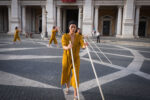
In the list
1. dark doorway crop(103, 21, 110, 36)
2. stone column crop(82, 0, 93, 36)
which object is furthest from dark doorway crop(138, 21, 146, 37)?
stone column crop(82, 0, 93, 36)

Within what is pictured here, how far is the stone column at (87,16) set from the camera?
28188 mm

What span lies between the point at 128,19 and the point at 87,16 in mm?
7295

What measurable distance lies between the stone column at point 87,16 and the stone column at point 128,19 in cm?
594

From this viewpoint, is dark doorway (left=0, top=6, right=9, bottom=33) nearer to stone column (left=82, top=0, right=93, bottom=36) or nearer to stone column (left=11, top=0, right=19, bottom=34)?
stone column (left=11, top=0, right=19, bottom=34)

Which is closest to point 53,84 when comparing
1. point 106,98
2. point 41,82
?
point 41,82

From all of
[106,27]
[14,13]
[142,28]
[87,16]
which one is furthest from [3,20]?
[142,28]

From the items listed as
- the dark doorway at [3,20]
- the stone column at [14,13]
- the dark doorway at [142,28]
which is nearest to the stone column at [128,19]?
the dark doorway at [142,28]

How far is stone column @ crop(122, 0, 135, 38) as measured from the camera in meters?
26.7

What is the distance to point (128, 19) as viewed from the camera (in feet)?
88.7

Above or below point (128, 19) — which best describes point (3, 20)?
above

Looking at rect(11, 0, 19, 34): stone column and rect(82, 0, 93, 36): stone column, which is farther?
rect(11, 0, 19, 34): stone column

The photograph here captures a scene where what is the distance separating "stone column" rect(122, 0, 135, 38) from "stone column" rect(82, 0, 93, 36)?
5.94m

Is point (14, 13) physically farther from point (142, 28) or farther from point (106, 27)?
point (142, 28)

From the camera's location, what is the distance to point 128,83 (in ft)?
16.3
